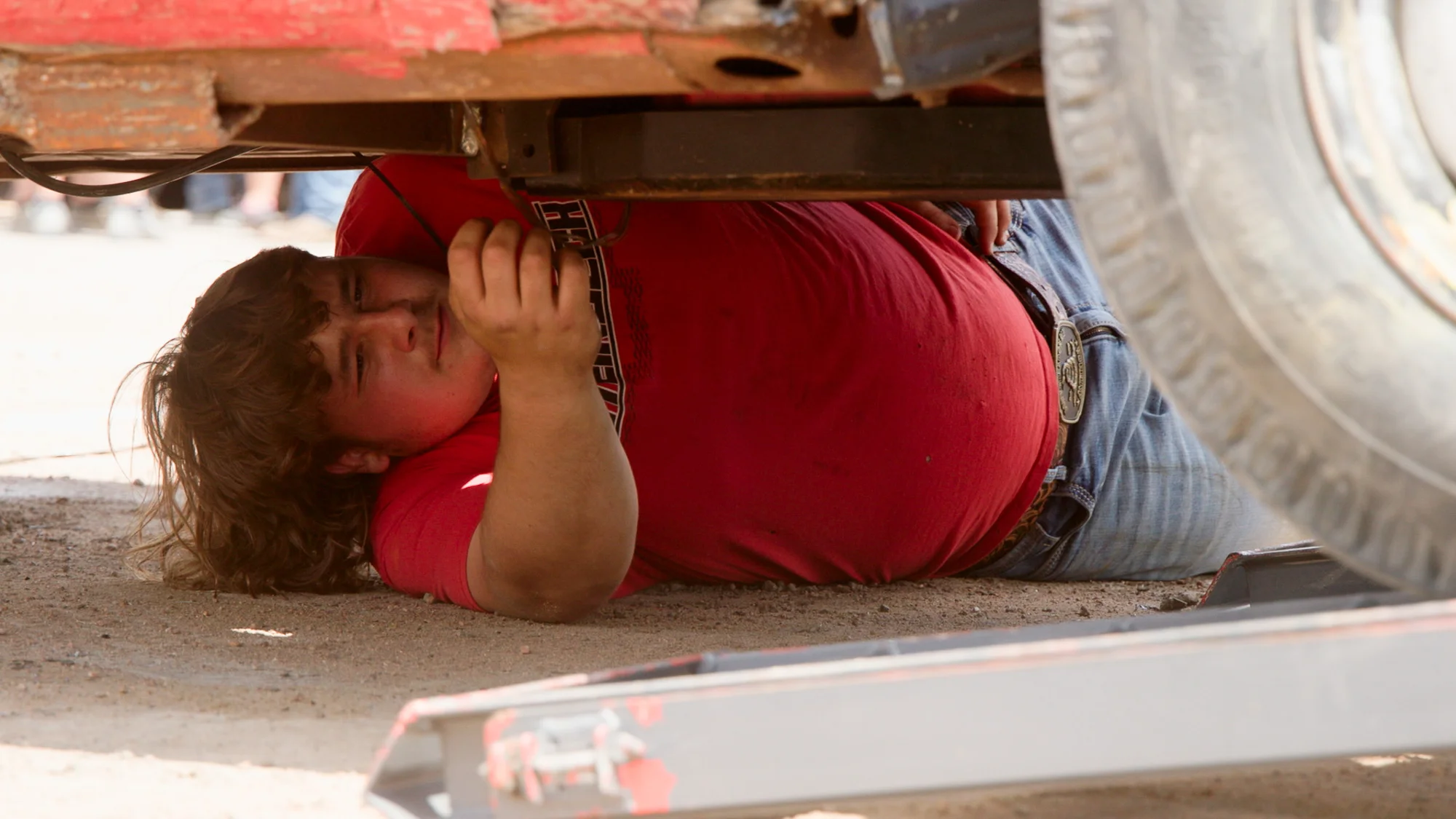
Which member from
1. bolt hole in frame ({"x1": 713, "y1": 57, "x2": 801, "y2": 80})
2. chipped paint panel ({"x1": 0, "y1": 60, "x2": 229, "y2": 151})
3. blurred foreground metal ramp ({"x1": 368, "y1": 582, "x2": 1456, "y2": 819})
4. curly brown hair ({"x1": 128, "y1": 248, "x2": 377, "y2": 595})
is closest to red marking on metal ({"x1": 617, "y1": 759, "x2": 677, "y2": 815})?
blurred foreground metal ramp ({"x1": 368, "y1": 582, "x2": 1456, "y2": 819})

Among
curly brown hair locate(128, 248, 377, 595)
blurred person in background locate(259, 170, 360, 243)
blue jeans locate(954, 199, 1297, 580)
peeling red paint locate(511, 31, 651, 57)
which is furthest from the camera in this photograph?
blurred person in background locate(259, 170, 360, 243)

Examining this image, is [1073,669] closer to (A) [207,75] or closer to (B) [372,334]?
(A) [207,75]

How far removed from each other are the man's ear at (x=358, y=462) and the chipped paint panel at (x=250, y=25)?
117cm

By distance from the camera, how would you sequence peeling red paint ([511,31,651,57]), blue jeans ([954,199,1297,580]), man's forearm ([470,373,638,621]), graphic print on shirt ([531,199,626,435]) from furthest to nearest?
1. blue jeans ([954,199,1297,580])
2. graphic print on shirt ([531,199,626,435])
3. man's forearm ([470,373,638,621])
4. peeling red paint ([511,31,651,57])

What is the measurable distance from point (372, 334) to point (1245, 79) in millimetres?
1511

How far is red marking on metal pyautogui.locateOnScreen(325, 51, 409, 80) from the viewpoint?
1.15m

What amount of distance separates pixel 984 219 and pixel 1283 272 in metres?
1.53

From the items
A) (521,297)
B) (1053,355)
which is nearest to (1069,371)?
(1053,355)

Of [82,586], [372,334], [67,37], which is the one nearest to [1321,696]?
[67,37]

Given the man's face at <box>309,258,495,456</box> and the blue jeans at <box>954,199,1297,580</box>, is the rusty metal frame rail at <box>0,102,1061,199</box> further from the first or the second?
the blue jeans at <box>954,199,1297,580</box>

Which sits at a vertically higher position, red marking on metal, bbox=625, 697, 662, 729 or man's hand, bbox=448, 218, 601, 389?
man's hand, bbox=448, 218, 601, 389

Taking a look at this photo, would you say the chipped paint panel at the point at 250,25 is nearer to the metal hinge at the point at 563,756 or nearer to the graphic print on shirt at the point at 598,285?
the metal hinge at the point at 563,756

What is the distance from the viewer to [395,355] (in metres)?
2.12

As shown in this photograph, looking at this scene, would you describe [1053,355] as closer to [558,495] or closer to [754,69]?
[558,495]
